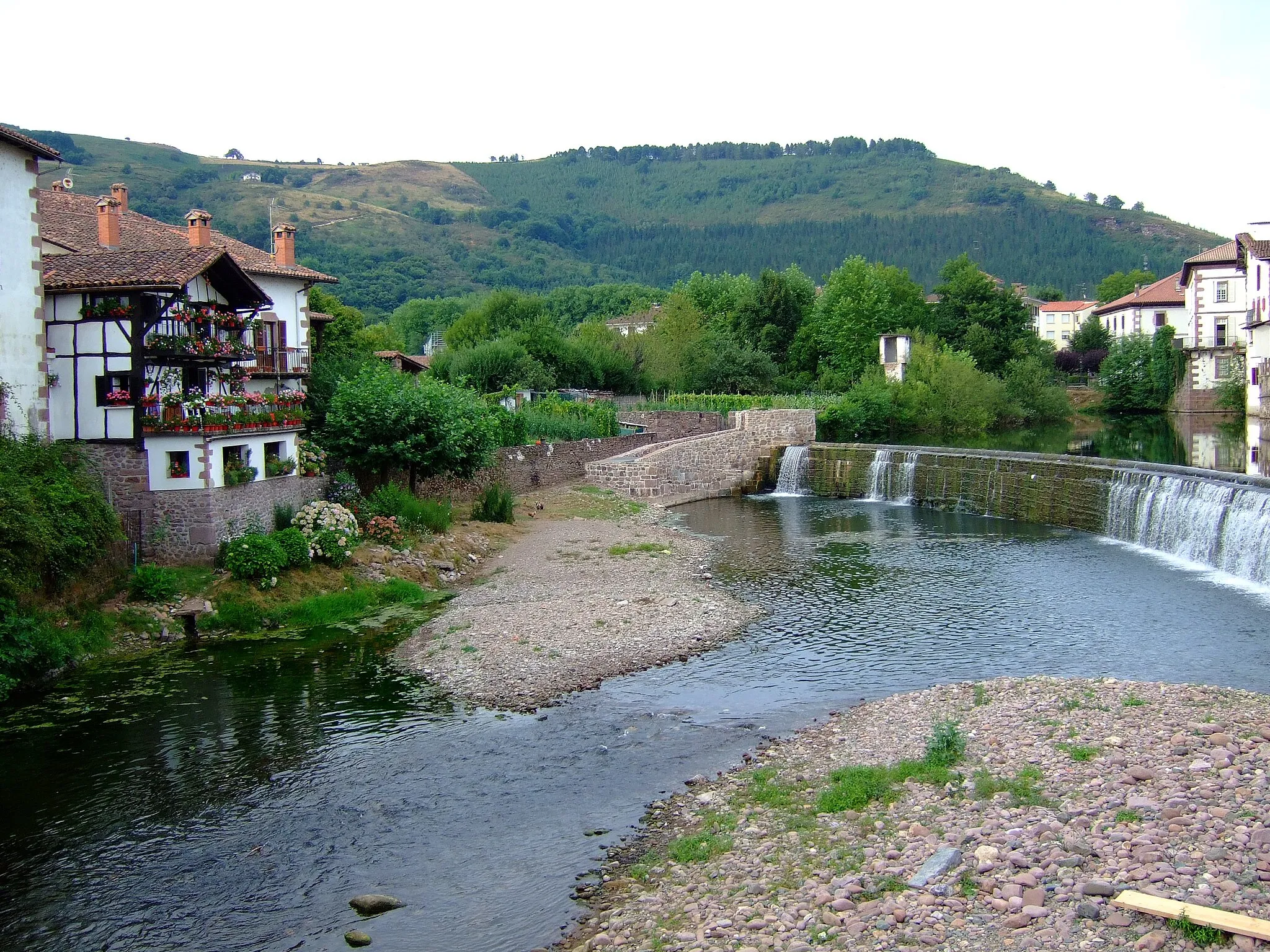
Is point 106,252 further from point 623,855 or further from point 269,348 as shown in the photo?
point 623,855

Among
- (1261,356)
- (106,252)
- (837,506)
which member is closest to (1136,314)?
(1261,356)

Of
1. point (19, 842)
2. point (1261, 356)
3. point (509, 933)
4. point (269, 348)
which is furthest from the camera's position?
point (1261, 356)

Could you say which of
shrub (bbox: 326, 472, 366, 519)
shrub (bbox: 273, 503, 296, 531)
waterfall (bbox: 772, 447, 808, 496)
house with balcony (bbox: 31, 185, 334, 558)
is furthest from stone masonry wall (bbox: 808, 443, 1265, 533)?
house with balcony (bbox: 31, 185, 334, 558)

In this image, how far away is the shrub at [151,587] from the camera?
68.1 feet

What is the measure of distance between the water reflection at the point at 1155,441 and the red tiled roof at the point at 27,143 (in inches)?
1413

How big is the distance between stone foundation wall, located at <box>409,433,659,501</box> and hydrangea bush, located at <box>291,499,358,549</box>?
210 inches

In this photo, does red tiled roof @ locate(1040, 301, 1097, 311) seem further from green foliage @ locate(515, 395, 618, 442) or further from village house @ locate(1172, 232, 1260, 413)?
green foliage @ locate(515, 395, 618, 442)

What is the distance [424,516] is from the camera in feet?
90.6

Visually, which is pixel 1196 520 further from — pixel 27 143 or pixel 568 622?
pixel 27 143

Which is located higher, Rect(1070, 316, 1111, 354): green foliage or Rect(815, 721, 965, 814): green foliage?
Rect(1070, 316, 1111, 354): green foliage

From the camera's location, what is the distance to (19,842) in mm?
11805

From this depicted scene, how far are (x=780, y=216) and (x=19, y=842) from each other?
187758mm

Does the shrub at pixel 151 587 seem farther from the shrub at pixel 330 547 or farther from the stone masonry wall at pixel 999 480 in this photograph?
the stone masonry wall at pixel 999 480

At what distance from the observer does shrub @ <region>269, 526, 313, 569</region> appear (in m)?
22.7
